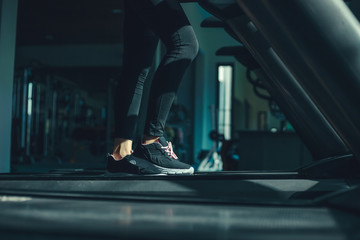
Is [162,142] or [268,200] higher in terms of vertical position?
[162,142]

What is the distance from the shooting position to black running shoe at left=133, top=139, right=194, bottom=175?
1.31 metres

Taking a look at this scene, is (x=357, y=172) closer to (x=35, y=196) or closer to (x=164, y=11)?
(x=164, y=11)

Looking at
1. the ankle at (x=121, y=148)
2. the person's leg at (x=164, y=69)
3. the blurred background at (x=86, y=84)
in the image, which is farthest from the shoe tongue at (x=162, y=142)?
the blurred background at (x=86, y=84)

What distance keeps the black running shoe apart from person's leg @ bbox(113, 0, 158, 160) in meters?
0.06

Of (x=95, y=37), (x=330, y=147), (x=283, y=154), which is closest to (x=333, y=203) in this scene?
(x=330, y=147)

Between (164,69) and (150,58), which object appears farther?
(150,58)

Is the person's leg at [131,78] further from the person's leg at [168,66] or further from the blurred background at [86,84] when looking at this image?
the blurred background at [86,84]

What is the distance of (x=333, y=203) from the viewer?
676 millimetres

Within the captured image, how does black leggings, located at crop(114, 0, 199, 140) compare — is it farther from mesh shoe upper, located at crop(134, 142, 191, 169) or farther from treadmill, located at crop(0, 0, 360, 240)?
treadmill, located at crop(0, 0, 360, 240)

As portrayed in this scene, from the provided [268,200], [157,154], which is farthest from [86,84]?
[268,200]

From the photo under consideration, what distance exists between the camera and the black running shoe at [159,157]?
131 cm

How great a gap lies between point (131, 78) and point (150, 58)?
98 millimetres

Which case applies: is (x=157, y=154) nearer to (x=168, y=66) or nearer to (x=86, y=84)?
(x=168, y=66)

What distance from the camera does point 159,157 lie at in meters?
1.32
